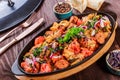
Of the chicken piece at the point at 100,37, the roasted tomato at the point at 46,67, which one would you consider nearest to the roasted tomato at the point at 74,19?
the chicken piece at the point at 100,37

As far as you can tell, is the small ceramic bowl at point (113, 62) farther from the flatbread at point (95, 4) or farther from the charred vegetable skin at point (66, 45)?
the flatbread at point (95, 4)

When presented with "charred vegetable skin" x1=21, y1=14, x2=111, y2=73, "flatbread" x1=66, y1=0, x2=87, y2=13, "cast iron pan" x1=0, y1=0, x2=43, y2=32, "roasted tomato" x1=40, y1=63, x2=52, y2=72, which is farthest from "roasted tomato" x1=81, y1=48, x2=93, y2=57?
"cast iron pan" x1=0, y1=0, x2=43, y2=32

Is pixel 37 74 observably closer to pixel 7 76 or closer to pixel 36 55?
pixel 36 55

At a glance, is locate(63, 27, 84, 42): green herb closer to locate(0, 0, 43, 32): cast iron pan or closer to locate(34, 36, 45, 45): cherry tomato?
locate(34, 36, 45, 45): cherry tomato

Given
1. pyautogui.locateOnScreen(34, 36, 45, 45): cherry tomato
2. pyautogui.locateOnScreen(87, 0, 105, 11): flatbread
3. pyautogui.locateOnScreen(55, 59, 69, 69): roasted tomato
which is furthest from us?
pyautogui.locateOnScreen(87, 0, 105, 11): flatbread

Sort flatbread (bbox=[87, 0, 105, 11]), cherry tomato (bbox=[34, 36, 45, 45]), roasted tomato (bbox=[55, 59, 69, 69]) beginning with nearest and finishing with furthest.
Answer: roasted tomato (bbox=[55, 59, 69, 69]) < cherry tomato (bbox=[34, 36, 45, 45]) < flatbread (bbox=[87, 0, 105, 11])
